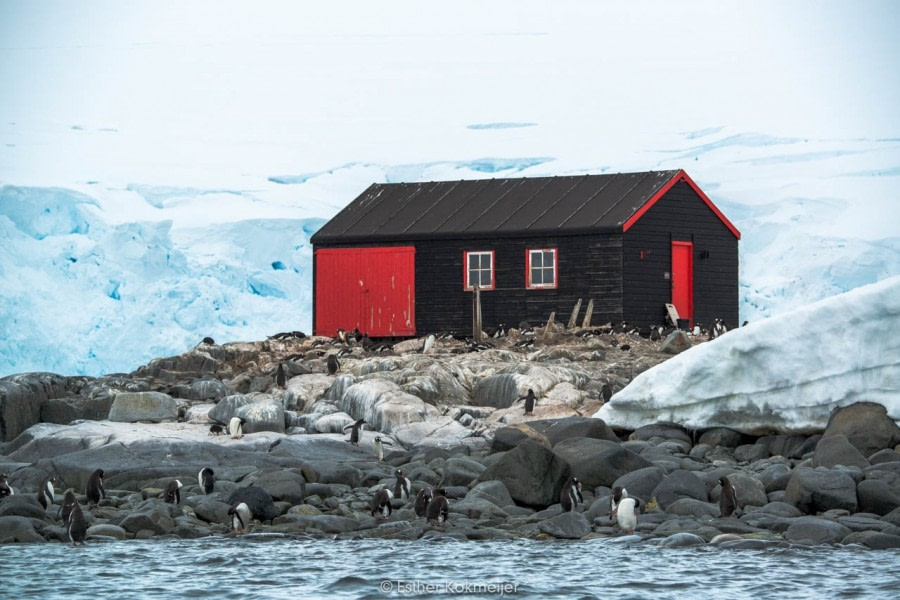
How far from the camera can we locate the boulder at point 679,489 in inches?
576

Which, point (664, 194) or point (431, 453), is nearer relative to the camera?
point (431, 453)

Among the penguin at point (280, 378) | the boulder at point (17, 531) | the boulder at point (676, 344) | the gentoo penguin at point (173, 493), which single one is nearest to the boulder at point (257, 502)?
the gentoo penguin at point (173, 493)

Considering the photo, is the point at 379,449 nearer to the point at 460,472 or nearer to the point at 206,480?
the point at 460,472

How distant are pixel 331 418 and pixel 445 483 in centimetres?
541

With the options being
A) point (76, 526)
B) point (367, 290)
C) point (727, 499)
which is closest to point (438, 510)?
point (727, 499)

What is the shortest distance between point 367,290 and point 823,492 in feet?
62.9

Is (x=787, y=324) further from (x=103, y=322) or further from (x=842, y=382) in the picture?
(x=103, y=322)

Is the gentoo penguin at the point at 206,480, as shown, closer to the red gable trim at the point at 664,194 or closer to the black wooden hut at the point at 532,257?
the black wooden hut at the point at 532,257

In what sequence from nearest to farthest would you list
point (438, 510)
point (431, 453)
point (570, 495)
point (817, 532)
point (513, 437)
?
point (817, 532) < point (438, 510) < point (570, 495) < point (513, 437) < point (431, 453)

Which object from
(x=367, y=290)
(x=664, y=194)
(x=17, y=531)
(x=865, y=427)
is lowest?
(x=17, y=531)

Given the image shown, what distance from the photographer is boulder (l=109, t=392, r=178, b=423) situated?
73.9 ft

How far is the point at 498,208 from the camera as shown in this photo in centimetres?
3178

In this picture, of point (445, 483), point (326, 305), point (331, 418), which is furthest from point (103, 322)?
point (445, 483)

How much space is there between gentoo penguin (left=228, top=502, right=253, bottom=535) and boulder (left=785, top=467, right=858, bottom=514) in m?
6.17
